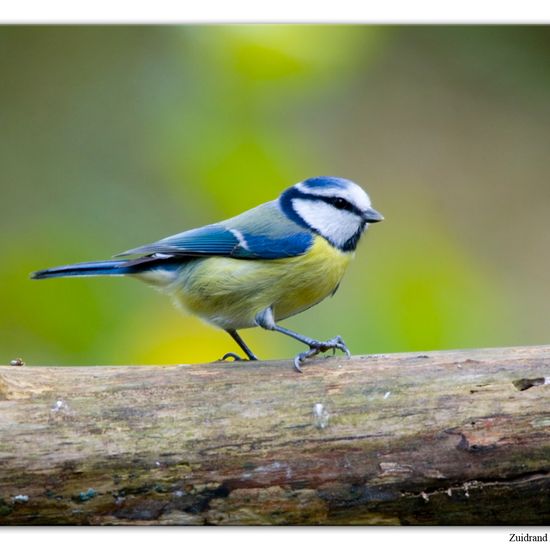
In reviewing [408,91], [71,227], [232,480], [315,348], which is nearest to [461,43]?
[408,91]

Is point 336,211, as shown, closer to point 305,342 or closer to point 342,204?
point 342,204

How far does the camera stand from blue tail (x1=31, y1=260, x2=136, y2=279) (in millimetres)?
1660

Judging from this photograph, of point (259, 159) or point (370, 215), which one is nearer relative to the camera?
point (370, 215)

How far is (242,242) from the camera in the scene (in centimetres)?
168

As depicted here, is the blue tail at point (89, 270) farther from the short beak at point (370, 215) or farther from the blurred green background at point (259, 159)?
the short beak at point (370, 215)

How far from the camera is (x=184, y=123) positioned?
2.05 metres

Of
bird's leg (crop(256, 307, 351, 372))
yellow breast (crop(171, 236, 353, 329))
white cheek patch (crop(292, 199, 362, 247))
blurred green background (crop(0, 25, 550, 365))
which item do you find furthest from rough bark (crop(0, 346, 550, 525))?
blurred green background (crop(0, 25, 550, 365))

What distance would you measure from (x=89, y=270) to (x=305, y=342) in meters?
0.47

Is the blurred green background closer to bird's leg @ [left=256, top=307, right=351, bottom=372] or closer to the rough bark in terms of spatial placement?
bird's leg @ [left=256, top=307, right=351, bottom=372]

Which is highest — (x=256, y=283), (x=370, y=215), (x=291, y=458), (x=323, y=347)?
(x=370, y=215)

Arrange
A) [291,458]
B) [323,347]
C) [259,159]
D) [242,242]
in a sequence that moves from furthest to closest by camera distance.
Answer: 1. [259,159]
2. [242,242]
3. [323,347]
4. [291,458]

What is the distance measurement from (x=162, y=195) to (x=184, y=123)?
19 cm

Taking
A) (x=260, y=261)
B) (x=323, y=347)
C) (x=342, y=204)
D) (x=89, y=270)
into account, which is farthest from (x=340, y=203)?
(x=89, y=270)

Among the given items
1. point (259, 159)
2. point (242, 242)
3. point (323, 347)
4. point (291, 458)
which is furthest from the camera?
point (259, 159)
